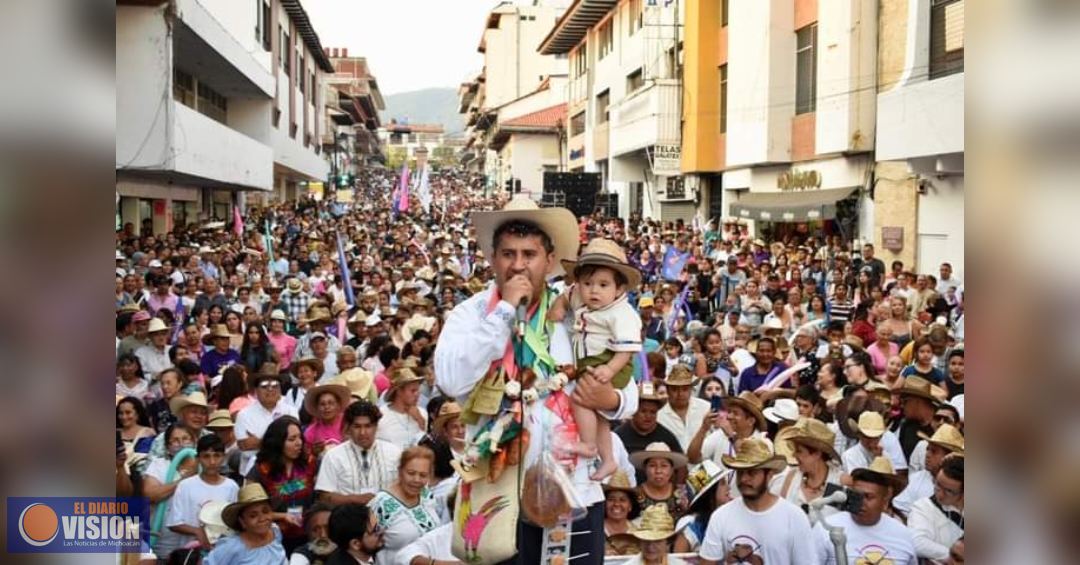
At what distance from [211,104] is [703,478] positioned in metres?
26.6

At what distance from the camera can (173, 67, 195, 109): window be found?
84.1ft

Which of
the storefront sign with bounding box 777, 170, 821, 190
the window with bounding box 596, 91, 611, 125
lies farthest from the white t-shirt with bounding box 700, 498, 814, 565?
the window with bounding box 596, 91, 611, 125

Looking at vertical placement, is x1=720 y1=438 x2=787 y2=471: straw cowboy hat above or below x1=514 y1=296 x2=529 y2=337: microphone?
below

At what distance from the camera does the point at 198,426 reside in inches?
288

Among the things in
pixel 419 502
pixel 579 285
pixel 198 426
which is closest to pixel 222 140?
pixel 198 426

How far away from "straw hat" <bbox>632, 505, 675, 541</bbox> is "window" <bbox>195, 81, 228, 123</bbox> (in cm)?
2493

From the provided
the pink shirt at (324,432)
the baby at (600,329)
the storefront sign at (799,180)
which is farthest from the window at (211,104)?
the baby at (600,329)

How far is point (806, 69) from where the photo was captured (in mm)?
24188

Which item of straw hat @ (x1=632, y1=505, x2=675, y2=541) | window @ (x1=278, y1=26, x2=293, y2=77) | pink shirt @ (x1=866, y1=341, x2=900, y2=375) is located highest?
window @ (x1=278, y1=26, x2=293, y2=77)

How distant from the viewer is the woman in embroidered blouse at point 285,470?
6.35m

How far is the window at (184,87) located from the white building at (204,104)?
0.04m

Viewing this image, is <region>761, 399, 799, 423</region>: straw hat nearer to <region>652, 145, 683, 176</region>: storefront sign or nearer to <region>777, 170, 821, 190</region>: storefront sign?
<region>777, 170, 821, 190</region>: storefront sign

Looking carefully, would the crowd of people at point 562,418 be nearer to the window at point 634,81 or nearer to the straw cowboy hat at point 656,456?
the straw cowboy hat at point 656,456

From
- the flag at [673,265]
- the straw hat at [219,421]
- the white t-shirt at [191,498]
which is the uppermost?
the flag at [673,265]
